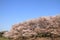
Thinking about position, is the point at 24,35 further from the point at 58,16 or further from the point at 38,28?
the point at 58,16

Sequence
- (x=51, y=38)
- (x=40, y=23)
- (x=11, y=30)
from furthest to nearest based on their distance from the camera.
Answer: (x=11, y=30) < (x=40, y=23) < (x=51, y=38)

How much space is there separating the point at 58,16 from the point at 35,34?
3288 mm

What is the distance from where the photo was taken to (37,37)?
14820mm

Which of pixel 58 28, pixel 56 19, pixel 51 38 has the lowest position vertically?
pixel 51 38

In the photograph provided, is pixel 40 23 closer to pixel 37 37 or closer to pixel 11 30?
pixel 37 37

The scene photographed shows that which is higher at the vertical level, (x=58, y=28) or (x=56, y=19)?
(x=56, y=19)

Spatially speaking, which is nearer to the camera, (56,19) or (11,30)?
(56,19)

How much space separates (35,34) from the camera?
15.0m

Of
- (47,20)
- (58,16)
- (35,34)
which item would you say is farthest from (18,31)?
(58,16)

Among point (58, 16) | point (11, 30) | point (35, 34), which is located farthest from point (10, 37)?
point (58, 16)

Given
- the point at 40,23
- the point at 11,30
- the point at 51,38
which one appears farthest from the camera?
the point at 11,30

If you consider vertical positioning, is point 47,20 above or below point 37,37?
above

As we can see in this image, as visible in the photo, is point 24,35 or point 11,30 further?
point 11,30

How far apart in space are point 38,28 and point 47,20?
4.82ft
